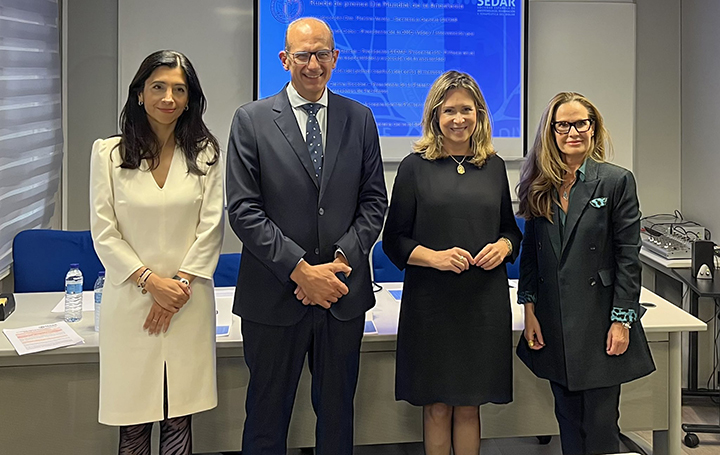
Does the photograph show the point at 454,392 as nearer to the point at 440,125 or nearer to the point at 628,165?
the point at 440,125

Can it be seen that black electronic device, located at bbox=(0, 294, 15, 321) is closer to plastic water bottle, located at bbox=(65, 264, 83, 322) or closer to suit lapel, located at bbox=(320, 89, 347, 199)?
plastic water bottle, located at bbox=(65, 264, 83, 322)

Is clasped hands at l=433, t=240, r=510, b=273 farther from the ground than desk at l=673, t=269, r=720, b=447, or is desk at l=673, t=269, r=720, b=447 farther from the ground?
clasped hands at l=433, t=240, r=510, b=273

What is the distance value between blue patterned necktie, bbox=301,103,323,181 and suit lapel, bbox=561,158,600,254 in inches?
Answer: 31.2

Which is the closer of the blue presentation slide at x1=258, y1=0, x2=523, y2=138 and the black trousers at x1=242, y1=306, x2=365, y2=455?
the black trousers at x1=242, y1=306, x2=365, y2=455

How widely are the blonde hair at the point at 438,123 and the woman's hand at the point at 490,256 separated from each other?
272mm

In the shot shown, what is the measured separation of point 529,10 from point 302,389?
9.55 feet

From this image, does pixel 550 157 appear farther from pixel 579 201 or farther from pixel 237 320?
pixel 237 320

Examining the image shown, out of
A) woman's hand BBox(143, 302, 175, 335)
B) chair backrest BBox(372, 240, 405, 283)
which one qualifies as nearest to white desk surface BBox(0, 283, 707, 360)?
woman's hand BBox(143, 302, 175, 335)

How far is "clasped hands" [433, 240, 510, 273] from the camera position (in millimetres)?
2020

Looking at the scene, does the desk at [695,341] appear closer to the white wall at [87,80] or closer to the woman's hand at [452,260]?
the woman's hand at [452,260]

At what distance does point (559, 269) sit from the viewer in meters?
2.04

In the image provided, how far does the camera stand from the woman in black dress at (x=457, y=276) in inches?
81.5

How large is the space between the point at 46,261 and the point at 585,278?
2494mm

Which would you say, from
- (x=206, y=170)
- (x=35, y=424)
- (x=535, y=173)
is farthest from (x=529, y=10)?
(x=35, y=424)
